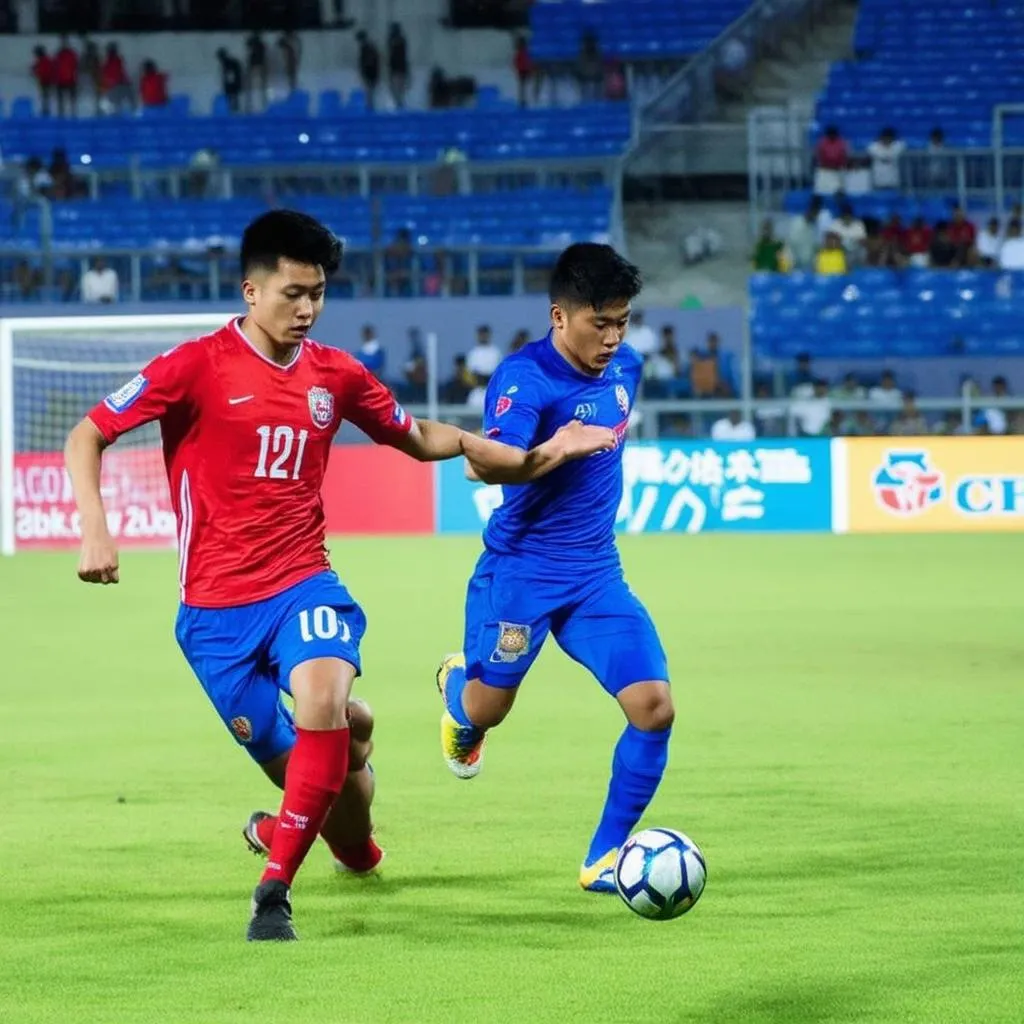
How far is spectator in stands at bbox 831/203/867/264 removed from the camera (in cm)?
2950

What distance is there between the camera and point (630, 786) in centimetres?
664

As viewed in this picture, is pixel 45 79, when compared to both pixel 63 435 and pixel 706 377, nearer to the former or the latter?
pixel 63 435

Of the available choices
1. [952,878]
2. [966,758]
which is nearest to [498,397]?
[952,878]

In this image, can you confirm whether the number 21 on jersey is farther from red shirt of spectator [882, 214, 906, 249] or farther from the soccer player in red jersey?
red shirt of spectator [882, 214, 906, 249]

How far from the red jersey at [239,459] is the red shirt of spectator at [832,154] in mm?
25714

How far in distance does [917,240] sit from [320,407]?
24329mm

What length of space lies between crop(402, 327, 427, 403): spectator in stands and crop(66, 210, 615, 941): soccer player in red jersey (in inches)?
811

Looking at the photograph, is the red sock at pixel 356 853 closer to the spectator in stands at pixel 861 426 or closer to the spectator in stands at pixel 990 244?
the spectator in stands at pixel 861 426

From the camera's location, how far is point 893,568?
20375 mm

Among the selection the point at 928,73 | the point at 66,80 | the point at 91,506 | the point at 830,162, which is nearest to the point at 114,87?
the point at 66,80

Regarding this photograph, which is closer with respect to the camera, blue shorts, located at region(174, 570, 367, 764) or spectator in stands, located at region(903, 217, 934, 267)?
blue shorts, located at region(174, 570, 367, 764)

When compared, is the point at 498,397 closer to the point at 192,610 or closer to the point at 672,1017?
the point at 192,610

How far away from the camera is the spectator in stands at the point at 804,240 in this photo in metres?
29.7

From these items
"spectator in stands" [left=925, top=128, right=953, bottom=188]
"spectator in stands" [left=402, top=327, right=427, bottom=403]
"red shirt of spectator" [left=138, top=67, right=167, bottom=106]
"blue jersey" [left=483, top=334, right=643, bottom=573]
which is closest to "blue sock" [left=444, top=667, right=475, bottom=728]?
"blue jersey" [left=483, top=334, right=643, bottom=573]
